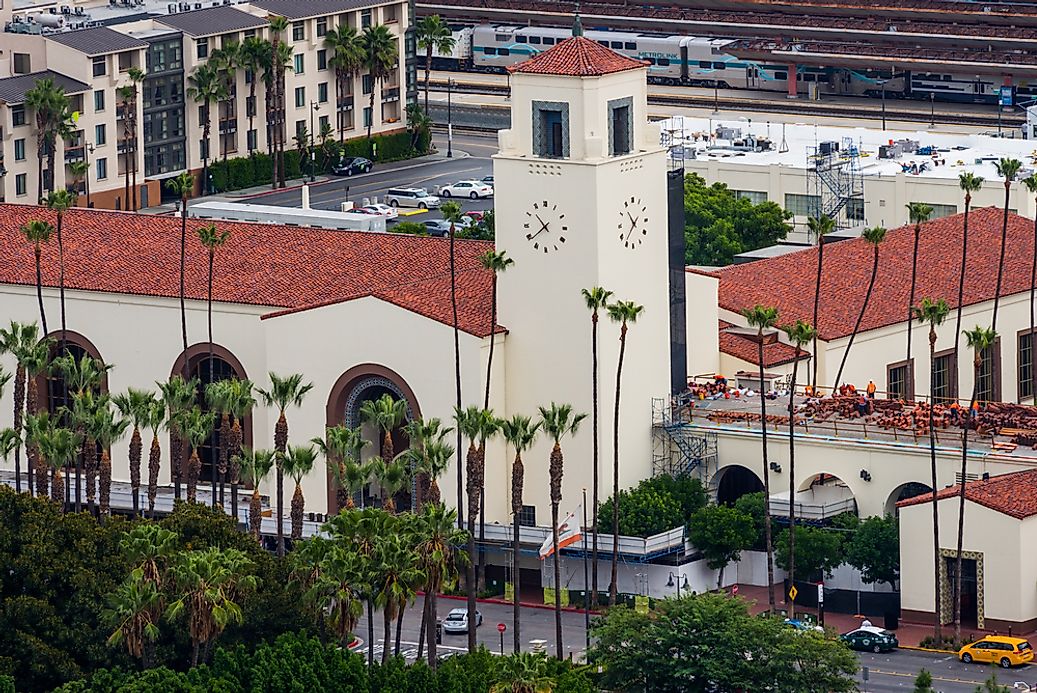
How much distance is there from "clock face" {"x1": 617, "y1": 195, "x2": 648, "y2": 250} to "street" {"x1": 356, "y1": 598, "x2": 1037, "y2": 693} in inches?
566

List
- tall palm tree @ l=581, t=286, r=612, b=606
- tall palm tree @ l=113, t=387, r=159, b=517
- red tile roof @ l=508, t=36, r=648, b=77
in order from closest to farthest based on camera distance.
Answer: tall palm tree @ l=581, t=286, r=612, b=606
tall palm tree @ l=113, t=387, r=159, b=517
red tile roof @ l=508, t=36, r=648, b=77

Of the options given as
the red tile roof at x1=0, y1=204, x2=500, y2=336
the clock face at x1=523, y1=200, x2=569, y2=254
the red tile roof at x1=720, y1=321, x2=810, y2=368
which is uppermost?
the clock face at x1=523, y1=200, x2=569, y2=254

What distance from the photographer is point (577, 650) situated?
134625 mm

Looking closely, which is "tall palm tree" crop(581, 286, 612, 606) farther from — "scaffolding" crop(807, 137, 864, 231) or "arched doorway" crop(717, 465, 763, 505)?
"scaffolding" crop(807, 137, 864, 231)

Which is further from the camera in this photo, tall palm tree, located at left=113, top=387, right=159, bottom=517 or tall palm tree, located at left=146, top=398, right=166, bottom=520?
tall palm tree, located at left=113, top=387, right=159, bottom=517

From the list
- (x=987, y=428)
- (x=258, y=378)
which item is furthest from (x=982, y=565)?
(x=258, y=378)

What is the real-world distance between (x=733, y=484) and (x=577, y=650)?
14.2m

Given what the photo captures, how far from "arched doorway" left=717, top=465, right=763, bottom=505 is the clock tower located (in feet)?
10.3

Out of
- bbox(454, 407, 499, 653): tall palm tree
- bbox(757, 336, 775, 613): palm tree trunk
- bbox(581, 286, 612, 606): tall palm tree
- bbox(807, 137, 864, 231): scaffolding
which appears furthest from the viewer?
bbox(807, 137, 864, 231): scaffolding

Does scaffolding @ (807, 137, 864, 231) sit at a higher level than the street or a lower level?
higher

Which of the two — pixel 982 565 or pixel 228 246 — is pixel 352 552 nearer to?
pixel 982 565

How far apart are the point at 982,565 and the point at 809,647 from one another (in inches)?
609

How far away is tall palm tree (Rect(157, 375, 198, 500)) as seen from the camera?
143625 millimetres

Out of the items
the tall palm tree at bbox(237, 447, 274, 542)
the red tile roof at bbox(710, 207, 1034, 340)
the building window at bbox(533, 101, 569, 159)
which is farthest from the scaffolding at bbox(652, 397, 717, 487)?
the tall palm tree at bbox(237, 447, 274, 542)
